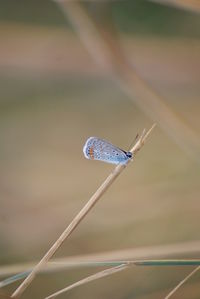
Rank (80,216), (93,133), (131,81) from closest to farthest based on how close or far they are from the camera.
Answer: (80,216)
(131,81)
(93,133)

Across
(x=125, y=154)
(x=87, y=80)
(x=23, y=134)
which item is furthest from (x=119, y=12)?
(x=125, y=154)

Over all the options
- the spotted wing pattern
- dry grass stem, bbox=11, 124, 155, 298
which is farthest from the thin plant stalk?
the spotted wing pattern

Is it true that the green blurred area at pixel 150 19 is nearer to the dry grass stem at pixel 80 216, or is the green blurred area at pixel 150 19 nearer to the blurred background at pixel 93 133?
the blurred background at pixel 93 133

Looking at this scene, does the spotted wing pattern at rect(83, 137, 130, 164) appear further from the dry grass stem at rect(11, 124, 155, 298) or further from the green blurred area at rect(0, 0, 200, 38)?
the green blurred area at rect(0, 0, 200, 38)

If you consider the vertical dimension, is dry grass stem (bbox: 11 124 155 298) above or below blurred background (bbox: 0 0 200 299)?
below

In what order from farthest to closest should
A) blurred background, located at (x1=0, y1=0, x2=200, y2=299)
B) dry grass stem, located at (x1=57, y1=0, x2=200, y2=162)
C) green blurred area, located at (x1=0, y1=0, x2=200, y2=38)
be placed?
green blurred area, located at (x1=0, y1=0, x2=200, y2=38), blurred background, located at (x1=0, y1=0, x2=200, y2=299), dry grass stem, located at (x1=57, y1=0, x2=200, y2=162)

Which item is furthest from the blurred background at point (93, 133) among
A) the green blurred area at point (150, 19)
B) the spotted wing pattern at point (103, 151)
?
the spotted wing pattern at point (103, 151)

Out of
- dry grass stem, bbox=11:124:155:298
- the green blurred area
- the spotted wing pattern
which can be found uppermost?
the green blurred area

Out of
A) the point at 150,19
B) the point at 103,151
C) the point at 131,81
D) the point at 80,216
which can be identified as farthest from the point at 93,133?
the point at 80,216

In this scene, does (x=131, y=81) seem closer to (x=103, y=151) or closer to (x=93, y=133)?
(x=103, y=151)
